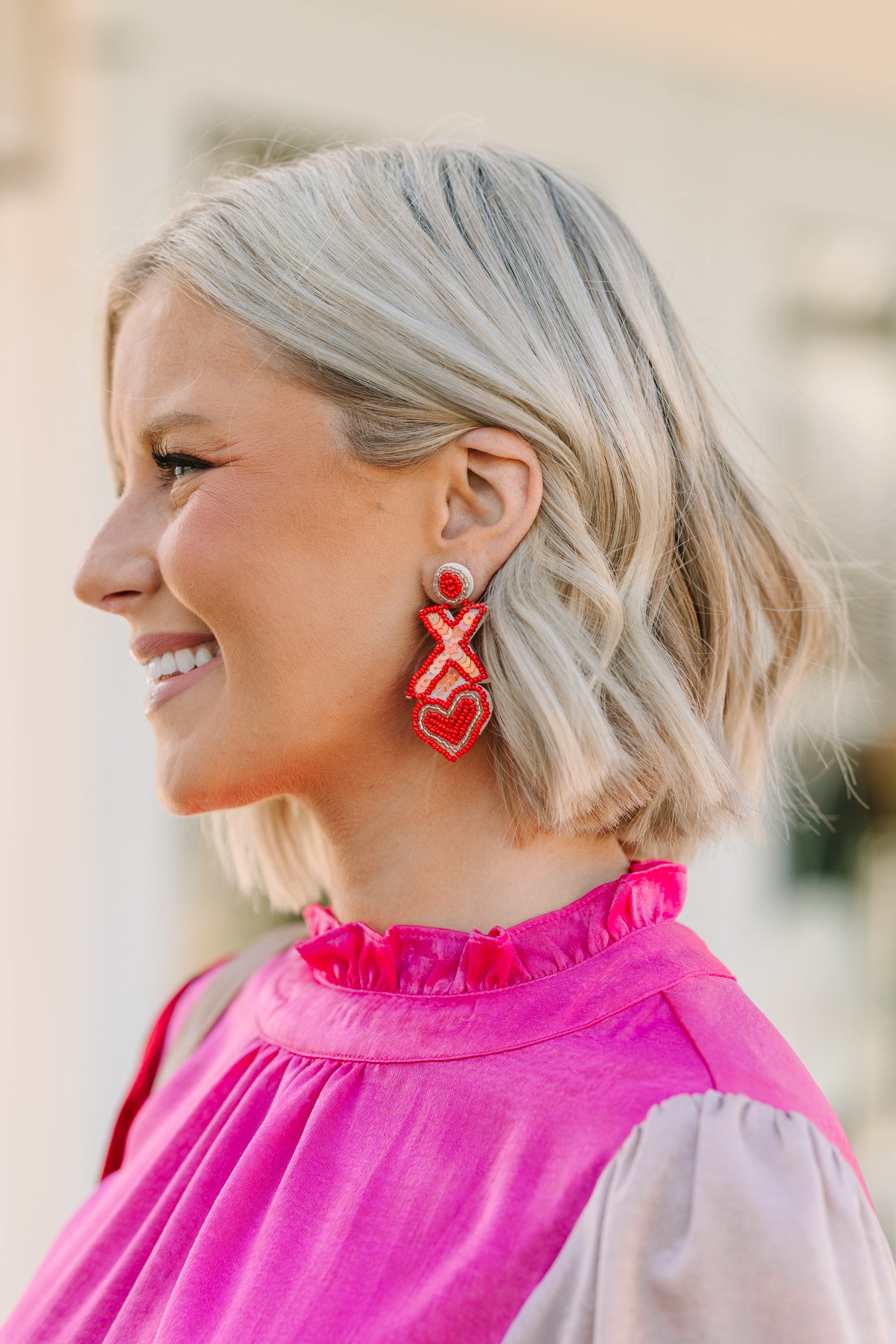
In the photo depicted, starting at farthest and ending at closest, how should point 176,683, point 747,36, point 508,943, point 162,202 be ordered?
point 747,36 < point 162,202 < point 176,683 < point 508,943

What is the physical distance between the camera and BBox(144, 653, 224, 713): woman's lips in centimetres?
104

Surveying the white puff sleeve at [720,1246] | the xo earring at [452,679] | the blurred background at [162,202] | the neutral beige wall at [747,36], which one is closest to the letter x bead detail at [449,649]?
the xo earring at [452,679]

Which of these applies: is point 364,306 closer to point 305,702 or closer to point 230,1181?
point 305,702

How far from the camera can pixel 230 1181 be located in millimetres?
977

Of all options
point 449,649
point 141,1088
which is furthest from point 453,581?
point 141,1088

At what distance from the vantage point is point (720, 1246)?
749 mm

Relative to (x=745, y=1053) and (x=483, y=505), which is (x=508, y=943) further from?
(x=483, y=505)

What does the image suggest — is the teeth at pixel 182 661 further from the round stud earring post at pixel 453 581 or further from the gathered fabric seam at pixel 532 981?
the gathered fabric seam at pixel 532 981

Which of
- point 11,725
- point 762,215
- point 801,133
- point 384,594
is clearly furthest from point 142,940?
point 801,133

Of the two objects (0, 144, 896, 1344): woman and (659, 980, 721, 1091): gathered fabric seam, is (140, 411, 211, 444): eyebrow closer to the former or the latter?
(0, 144, 896, 1344): woman

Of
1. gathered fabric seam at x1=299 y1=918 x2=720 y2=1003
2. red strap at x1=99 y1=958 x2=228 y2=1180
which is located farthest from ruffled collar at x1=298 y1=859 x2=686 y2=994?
red strap at x1=99 y1=958 x2=228 y2=1180

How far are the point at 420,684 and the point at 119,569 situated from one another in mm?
305

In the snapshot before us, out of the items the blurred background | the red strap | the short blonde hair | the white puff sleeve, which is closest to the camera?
the white puff sleeve

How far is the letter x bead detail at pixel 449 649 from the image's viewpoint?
1.00 m
